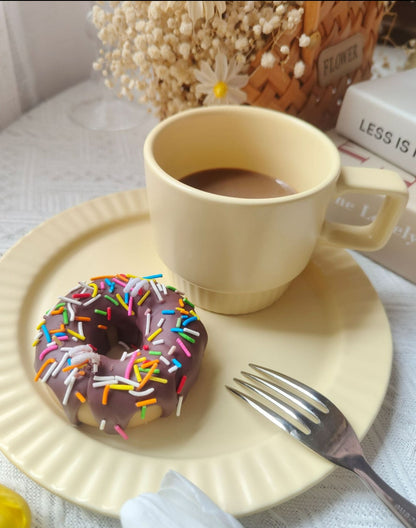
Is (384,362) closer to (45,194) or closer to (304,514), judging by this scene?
(304,514)

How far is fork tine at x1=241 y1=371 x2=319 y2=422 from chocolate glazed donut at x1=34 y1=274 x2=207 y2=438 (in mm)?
67

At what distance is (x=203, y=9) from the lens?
25.3 inches

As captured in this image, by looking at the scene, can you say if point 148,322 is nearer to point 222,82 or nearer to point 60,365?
point 60,365

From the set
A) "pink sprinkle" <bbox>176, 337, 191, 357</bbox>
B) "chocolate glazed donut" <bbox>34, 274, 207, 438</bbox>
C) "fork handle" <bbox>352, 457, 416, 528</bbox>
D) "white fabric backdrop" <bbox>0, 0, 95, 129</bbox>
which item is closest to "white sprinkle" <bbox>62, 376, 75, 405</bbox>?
"chocolate glazed donut" <bbox>34, 274, 207, 438</bbox>

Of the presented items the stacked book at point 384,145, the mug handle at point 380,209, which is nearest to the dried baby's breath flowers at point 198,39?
the stacked book at point 384,145

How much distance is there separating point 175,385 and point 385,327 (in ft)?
0.86

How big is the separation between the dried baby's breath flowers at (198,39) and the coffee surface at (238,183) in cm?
12

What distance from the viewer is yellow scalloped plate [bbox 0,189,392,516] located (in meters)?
0.43

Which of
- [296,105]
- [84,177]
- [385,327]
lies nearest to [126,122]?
[84,177]

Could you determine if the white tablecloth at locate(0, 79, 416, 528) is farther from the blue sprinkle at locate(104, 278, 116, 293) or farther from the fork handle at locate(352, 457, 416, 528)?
the blue sprinkle at locate(104, 278, 116, 293)

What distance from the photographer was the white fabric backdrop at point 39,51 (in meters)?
0.86

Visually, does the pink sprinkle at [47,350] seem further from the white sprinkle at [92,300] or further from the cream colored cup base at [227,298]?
the cream colored cup base at [227,298]

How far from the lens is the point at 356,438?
0.47 meters

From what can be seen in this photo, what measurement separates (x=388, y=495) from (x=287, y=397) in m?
0.12
